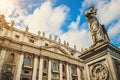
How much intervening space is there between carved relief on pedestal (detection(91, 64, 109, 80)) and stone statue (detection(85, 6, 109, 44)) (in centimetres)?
133

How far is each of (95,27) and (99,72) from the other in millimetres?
2521

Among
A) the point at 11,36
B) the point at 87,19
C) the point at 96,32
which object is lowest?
the point at 96,32

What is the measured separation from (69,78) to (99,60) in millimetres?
23579

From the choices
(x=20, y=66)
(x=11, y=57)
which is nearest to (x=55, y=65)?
(x=20, y=66)

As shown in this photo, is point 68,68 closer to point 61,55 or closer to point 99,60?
point 61,55

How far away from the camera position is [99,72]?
598cm

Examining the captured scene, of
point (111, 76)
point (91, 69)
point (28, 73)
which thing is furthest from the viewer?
point (28, 73)

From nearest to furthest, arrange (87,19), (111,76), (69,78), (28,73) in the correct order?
1. (111,76)
2. (87,19)
3. (28,73)
4. (69,78)

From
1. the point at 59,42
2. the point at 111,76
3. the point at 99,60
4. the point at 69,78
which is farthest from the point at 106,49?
the point at 59,42

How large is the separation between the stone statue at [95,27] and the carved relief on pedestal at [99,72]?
4.36 feet

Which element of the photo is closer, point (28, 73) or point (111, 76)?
point (111, 76)

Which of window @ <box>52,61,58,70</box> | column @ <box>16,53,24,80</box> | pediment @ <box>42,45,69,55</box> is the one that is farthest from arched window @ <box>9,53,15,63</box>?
window @ <box>52,61,58,70</box>

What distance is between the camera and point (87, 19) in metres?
7.75

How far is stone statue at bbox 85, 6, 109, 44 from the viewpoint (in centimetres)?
678
